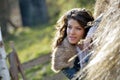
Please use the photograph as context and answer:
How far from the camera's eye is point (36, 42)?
55.8ft

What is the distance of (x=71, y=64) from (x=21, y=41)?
1470cm

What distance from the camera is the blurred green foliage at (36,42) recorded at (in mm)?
10570

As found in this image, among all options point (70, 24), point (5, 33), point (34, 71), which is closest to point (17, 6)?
point (5, 33)

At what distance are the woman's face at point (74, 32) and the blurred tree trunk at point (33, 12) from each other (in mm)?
18968

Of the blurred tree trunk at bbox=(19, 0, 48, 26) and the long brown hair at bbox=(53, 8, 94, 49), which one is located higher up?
the long brown hair at bbox=(53, 8, 94, 49)

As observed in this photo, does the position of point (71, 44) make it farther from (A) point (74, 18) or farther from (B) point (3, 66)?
(B) point (3, 66)

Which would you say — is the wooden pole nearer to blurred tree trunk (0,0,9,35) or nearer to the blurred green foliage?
the blurred green foliage

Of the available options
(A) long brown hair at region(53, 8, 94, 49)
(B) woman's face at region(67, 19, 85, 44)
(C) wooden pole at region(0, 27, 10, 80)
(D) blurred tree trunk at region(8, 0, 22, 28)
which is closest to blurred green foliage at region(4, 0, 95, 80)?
(D) blurred tree trunk at region(8, 0, 22, 28)

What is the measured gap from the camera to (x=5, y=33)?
1953 centimetres

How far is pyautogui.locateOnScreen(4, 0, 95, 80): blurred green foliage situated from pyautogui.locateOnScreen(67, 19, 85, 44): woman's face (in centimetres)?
360

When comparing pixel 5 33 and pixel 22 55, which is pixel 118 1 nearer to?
pixel 22 55

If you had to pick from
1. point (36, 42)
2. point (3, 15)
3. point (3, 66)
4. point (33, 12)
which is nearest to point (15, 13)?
point (33, 12)

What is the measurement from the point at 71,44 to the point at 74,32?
3.9 inches

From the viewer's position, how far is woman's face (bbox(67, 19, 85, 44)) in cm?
372
